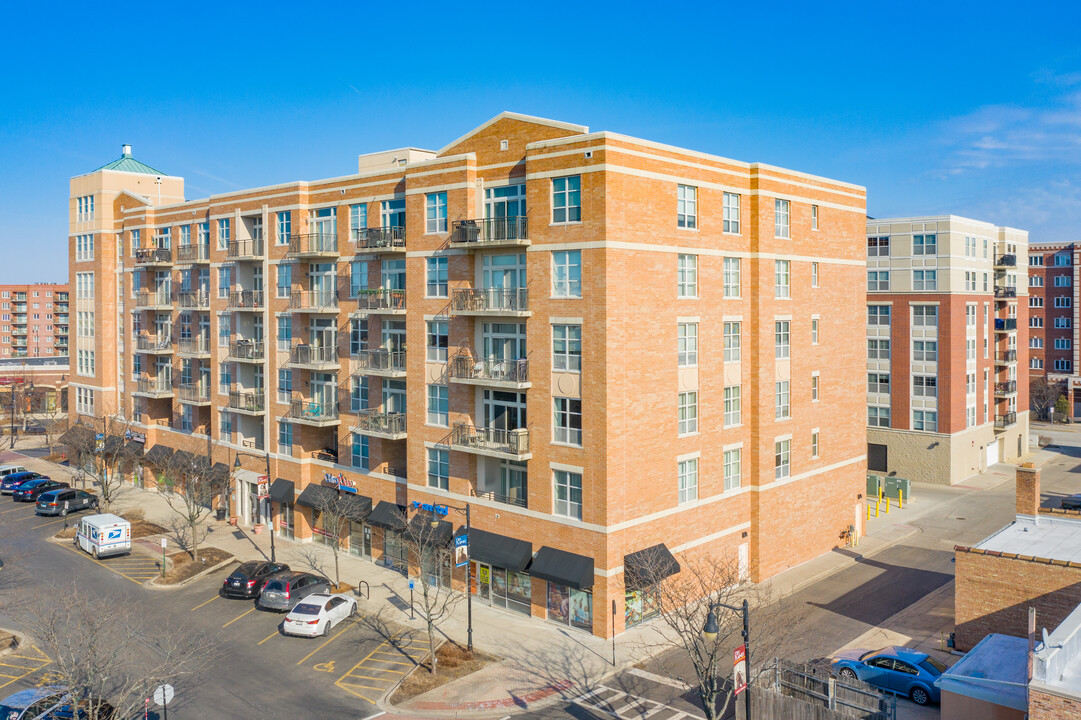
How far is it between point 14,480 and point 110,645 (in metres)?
35.2

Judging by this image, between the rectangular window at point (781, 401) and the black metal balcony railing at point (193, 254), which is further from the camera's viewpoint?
the black metal balcony railing at point (193, 254)

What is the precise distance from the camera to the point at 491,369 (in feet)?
110

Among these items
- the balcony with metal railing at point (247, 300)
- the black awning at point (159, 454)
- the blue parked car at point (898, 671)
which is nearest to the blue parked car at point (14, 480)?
the black awning at point (159, 454)

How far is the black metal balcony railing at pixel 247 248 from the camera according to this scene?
4591 cm

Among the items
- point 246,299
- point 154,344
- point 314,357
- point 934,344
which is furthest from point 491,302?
point 934,344

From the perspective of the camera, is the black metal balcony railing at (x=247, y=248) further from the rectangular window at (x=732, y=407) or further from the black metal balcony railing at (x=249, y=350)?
the rectangular window at (x=732, y=407)

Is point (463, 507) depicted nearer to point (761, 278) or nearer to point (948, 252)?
point (761, 278)

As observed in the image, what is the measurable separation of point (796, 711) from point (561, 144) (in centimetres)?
2084

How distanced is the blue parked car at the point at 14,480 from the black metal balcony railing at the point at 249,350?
72.8ft

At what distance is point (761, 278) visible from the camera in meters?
36.1

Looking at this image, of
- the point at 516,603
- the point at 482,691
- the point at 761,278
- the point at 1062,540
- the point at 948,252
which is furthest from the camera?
the point at 948,252

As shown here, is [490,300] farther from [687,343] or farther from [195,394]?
[195,394]

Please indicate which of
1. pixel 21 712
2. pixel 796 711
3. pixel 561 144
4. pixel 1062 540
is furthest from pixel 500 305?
pixel 1062 540

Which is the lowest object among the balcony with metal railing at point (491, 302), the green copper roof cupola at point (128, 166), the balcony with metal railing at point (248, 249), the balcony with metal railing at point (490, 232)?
the balcony with metal railing at point (491, 302)
